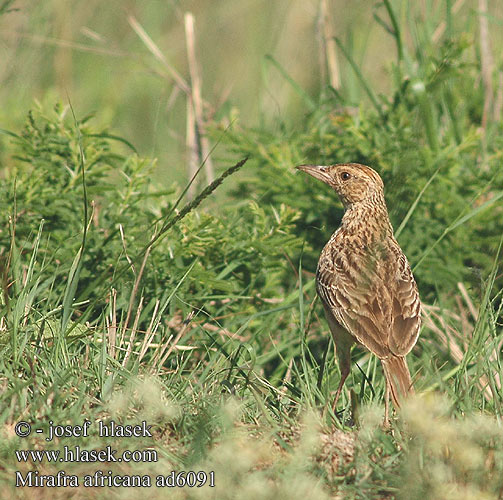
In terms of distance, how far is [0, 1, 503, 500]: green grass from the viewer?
10.4 ft

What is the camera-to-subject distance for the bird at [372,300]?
449 cm

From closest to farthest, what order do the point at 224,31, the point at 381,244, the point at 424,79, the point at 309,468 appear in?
1. the point at 309,468
2. the point at 381,244
3. the point at 424,79
4. the point at 224,31

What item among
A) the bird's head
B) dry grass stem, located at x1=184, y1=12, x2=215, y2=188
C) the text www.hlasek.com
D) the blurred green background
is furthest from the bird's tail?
the blurred green background

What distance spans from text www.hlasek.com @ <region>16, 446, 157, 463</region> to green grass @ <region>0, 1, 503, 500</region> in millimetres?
26

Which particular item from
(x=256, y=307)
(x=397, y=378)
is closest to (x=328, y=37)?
(x=256, y=307)

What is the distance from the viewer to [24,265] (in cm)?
491

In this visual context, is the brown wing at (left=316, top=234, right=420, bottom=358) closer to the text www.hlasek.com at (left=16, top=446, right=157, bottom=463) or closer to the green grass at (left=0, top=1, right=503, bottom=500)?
the green grass at (left=0, top=1, right=503, bottom=500)

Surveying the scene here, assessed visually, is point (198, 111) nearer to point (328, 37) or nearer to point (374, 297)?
point (328, 37)

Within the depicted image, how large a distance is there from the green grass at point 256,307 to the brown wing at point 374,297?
20cm

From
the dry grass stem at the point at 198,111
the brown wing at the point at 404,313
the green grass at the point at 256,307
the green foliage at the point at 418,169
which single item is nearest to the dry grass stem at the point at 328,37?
the green grass at the point at 256,307

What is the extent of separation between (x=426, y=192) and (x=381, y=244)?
4.97ft

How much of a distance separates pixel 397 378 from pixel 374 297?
586mm

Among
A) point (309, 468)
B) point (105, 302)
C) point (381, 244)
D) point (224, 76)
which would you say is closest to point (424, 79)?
point (381, 244)

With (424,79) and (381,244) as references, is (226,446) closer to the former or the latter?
(381,244)
